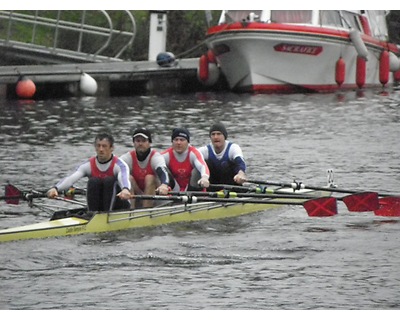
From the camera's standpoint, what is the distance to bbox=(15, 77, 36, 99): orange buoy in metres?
19.2

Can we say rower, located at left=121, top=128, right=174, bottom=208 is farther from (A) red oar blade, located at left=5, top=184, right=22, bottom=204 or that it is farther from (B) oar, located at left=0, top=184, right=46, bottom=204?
(A) red oar blade, located at left=5, top=184, right=22, bottom=204

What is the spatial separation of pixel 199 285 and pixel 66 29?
11941mm

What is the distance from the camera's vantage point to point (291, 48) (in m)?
20.7

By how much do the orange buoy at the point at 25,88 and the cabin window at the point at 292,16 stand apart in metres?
3.50

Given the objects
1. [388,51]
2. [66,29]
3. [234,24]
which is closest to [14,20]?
[66,29]

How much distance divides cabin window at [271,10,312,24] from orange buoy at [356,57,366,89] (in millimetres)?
1792

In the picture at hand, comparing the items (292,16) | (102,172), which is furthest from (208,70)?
(102,172)

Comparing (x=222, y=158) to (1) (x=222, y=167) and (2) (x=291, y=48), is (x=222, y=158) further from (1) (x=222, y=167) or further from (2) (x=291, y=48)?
(2) (x=291, y=48)

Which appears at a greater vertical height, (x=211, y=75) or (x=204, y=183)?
(x=211, y=75)

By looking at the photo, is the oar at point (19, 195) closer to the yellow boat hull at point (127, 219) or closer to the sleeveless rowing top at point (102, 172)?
the yellow boat hull at point (127, 219)

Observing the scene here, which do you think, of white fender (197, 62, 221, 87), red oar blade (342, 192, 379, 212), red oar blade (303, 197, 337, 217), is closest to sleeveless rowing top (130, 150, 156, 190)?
red oar blade (303, 197, 337, 217)

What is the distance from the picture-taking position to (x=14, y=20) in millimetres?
21516

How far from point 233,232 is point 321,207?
884 mm
